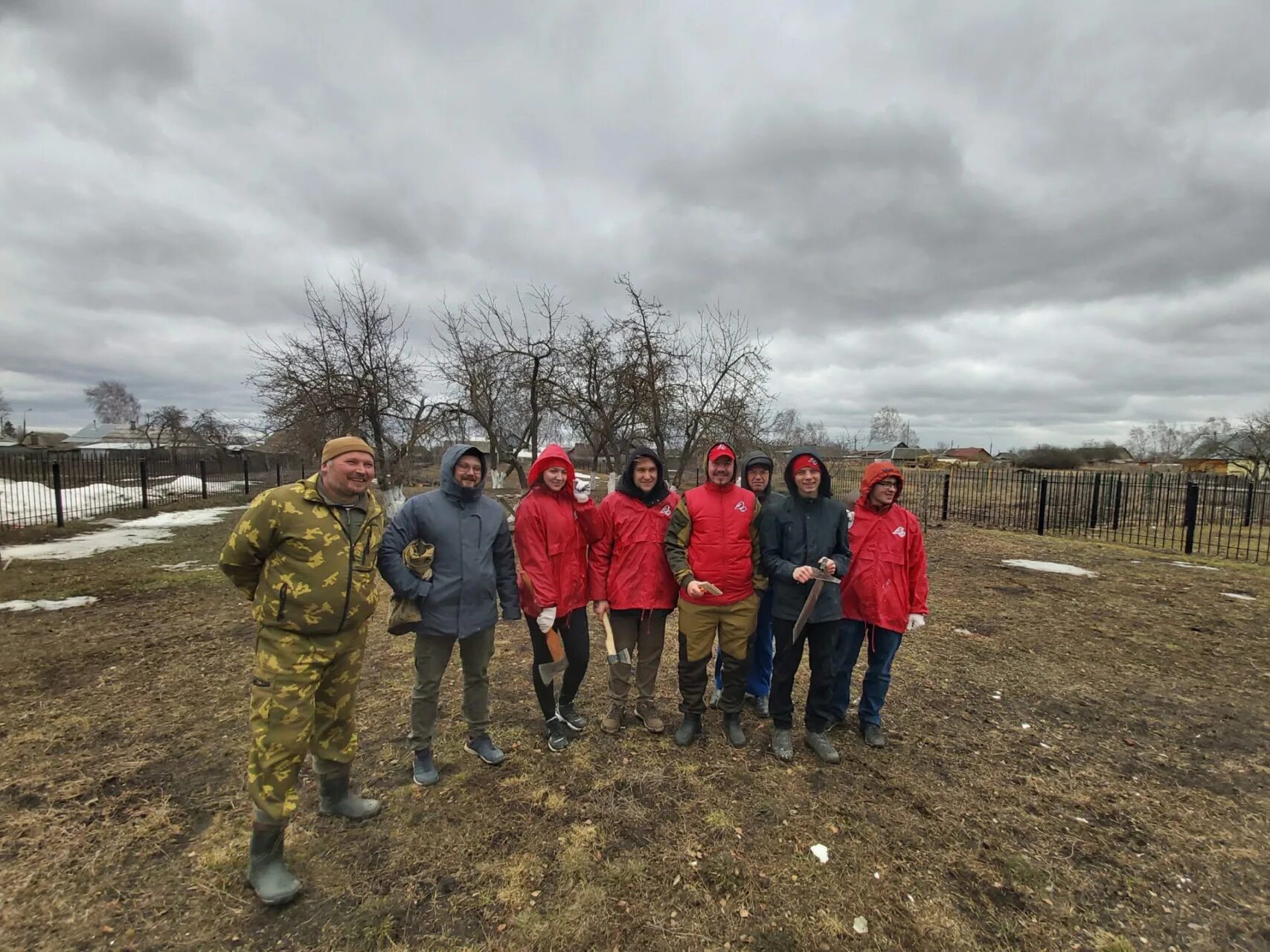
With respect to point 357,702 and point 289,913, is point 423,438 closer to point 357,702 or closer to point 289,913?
point 357,702

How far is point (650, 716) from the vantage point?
3525mm

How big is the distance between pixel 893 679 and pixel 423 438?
9558mm

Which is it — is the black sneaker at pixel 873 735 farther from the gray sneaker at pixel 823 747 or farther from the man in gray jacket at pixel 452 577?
the man in gray jacket at pixel 452 577

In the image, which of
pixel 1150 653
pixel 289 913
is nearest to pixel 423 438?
pixel 289 913

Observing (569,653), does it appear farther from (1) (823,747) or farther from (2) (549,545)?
(1) (823,747)

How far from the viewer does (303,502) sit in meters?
2.24

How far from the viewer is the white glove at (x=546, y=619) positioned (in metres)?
3.04

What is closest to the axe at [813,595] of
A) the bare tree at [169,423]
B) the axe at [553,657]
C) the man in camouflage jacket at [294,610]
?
the axe at [553,657]

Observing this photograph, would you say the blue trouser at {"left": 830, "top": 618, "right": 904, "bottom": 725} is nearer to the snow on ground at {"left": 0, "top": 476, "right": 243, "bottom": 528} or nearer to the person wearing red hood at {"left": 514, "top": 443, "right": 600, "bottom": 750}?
the person wearing red hood at {"left": 514, "top": 443, "right": 600, "bottom": 750}

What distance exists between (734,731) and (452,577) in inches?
79.3

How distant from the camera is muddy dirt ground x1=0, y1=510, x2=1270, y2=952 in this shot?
2.09 meters

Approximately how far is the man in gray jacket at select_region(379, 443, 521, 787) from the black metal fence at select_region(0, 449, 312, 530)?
14.4 m

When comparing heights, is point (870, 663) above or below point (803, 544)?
below

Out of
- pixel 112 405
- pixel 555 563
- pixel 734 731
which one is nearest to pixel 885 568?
pixel 734 731
